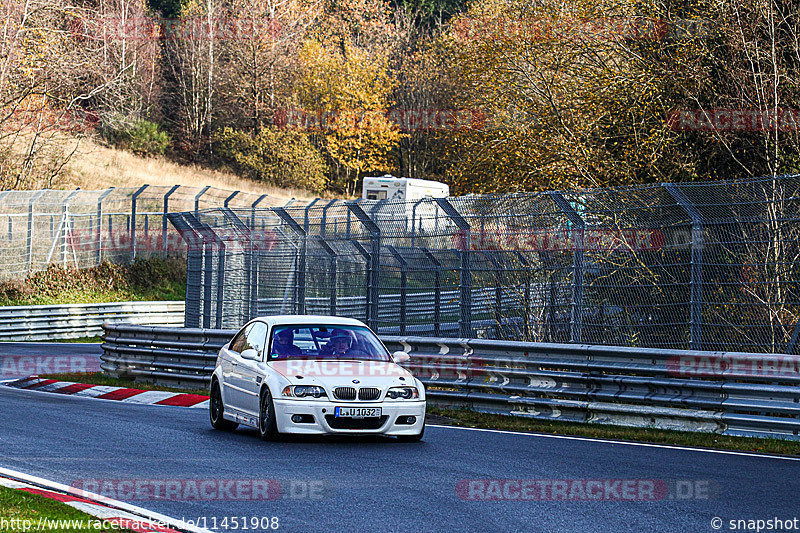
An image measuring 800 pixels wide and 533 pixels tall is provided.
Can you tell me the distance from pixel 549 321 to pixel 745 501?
6598mm

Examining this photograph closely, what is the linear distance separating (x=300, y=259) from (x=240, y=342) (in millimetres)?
5800

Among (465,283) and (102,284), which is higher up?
(465,283)

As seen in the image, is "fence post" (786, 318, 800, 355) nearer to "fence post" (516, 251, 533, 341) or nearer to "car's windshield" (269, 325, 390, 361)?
"fence post" (516, 251, 533, 341)

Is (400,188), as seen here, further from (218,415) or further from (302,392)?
(302,392)

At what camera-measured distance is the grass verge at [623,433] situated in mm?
10688

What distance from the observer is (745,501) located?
775 cm

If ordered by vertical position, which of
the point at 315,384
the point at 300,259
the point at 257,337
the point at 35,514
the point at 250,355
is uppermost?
the point at 300,259

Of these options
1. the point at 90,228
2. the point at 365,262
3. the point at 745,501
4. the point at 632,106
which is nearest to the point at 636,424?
the point at 745,501

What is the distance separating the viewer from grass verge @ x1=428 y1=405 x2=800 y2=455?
10.7m

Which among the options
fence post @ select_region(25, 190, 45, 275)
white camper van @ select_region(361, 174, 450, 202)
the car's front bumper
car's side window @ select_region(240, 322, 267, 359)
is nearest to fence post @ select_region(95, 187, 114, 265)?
fence post @ select_region(25, 190, 45, 275)

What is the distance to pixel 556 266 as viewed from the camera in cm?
1405

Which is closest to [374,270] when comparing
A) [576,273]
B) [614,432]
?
[576,273]

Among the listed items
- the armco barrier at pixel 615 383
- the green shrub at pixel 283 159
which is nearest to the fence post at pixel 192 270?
the armco barrier at pixel 615 383

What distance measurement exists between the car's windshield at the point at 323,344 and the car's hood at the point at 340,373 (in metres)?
0.27
